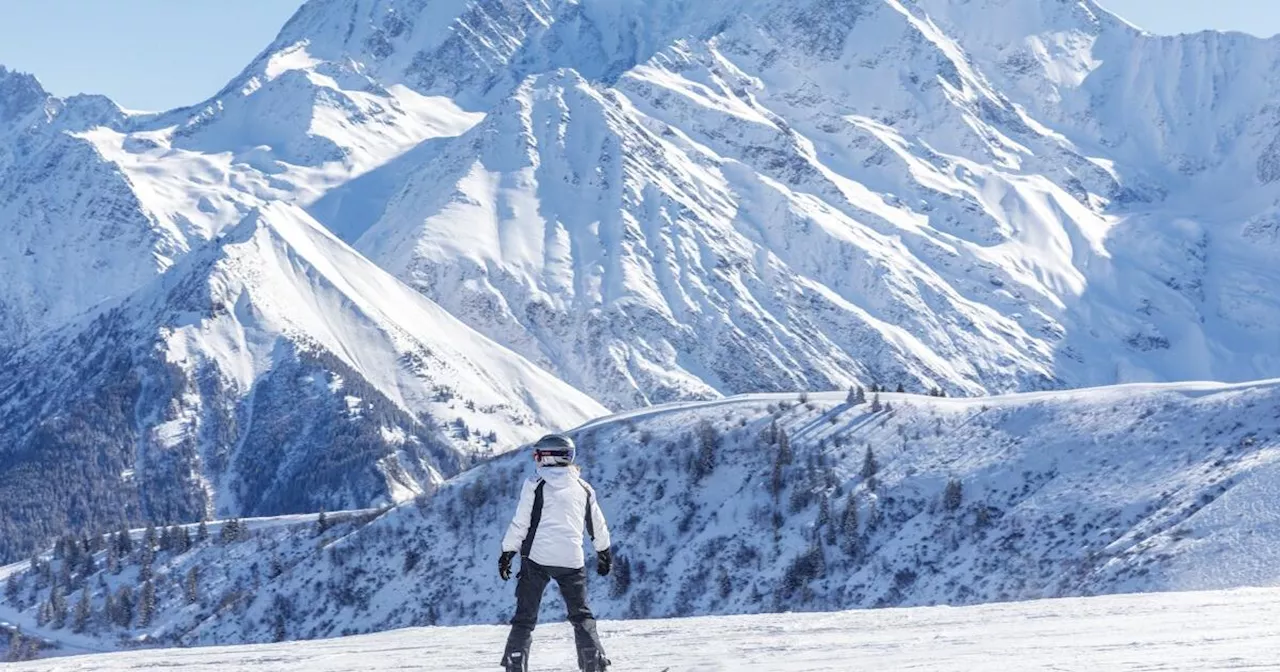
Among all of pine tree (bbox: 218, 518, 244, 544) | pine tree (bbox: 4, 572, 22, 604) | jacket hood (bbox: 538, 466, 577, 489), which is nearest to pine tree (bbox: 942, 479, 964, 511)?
pine tree (bbox: 218, 518, 244, 544)

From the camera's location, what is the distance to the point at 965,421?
415ft

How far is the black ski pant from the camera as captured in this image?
879 inches

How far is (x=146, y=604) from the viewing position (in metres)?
150

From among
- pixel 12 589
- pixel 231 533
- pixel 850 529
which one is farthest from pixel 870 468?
pixel 12 589

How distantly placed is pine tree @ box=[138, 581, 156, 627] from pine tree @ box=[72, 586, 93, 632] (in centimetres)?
636

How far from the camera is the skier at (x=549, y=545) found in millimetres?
22328

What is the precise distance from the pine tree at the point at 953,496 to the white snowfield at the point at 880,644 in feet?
261

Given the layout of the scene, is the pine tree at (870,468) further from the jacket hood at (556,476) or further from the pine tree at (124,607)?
the jacket hood at (556,476)

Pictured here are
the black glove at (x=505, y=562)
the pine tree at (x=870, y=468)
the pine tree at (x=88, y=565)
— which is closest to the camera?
the black glove at (x=505, y=562)

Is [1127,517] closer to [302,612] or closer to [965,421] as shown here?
[965,421]

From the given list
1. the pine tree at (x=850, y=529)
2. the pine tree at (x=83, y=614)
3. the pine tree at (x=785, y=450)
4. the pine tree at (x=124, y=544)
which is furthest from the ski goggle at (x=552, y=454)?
the pine tree at (x=124, y=544)

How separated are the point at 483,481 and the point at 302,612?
19.5 metres

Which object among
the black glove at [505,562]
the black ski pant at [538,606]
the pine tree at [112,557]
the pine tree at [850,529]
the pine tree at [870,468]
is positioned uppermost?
the black glove at [505,562]

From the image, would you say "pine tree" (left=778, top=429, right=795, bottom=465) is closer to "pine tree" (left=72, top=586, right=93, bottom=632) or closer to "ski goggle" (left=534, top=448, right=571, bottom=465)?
"pine tree" (left=72, top=586, right=93, bottom=632)
